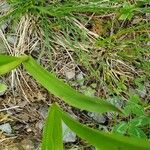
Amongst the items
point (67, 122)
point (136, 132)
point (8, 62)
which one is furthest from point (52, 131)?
point (136, 132)

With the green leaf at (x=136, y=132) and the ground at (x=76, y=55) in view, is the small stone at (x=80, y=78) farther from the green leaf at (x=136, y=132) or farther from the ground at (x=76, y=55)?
the green leaf at (x=136, y=132)

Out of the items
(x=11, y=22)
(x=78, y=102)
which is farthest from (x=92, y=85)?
(x=78, y=102)

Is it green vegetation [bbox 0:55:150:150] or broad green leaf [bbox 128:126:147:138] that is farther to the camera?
broad green leaf [bbox 128:126:147:138]

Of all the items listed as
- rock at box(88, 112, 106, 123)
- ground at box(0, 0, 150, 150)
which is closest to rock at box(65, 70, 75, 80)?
ground at box(0, 0, 150, 150)

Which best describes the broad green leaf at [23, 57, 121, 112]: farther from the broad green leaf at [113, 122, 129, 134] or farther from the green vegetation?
the broad green leaf at [113, 122, 129, 134]

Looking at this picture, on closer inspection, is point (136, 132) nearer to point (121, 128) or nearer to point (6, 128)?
point (121, 128)

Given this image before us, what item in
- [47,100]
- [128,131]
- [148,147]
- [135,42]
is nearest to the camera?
[148,147]

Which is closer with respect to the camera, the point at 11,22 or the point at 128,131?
the point at 128,131

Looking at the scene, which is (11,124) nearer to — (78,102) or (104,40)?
(104,40)
